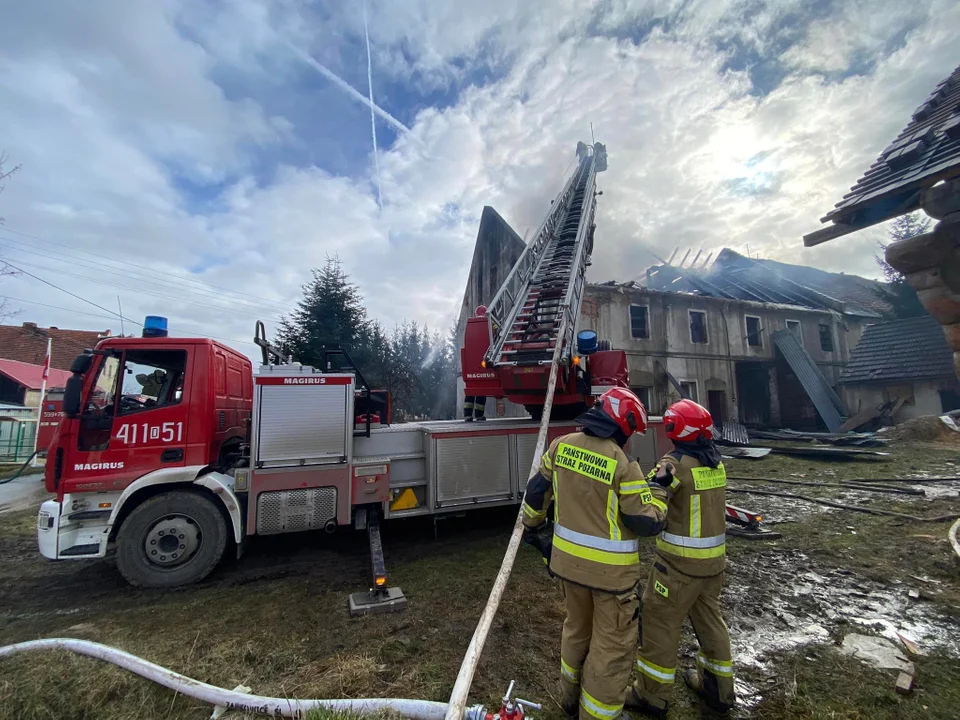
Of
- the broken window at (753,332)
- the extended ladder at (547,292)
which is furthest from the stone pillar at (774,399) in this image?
the extended ladder at (547,292)

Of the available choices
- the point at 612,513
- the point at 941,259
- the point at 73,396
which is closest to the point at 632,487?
the point at 612,513

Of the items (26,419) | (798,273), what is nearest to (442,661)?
(26,419)

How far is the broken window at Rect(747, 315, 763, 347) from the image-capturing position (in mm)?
19969

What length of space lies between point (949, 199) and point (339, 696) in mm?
5663

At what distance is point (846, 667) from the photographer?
2902 millimetres

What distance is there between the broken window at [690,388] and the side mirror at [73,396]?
18.5 m

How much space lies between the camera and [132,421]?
426 cm

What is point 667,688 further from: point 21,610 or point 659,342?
point 659,342

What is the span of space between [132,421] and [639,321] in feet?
56.5

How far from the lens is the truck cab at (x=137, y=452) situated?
4066 mm

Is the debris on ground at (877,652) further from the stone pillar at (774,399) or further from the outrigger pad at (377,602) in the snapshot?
the stone pillar at (774,399)

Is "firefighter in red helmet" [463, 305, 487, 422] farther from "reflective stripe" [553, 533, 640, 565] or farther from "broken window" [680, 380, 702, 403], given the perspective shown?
"broken window" [680, 380, 702, 403]

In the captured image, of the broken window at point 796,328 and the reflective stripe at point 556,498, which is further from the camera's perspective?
the broken window at point 796,328

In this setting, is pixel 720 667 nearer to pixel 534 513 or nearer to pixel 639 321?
pixel 534 513
